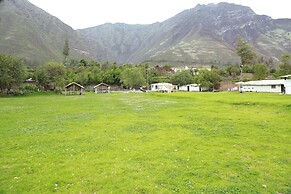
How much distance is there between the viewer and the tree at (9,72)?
78137 mm

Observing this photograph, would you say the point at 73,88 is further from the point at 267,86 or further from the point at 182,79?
the point at 267,86

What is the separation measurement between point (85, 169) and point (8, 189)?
326 cm

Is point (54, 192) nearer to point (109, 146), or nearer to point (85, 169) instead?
point (85, 169)

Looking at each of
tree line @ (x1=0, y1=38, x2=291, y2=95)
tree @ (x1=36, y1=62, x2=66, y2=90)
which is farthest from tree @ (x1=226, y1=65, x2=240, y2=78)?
tree @ (x1=36, y1=62, x2=66, y2=90)

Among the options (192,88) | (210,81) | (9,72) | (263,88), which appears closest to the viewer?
(9,72)

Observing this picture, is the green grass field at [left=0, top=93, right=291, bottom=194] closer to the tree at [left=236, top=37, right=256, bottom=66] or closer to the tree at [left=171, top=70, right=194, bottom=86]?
the tree at [left=171, top=70, right=194, bottom=86]

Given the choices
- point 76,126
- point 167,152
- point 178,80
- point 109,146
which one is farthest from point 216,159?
point 178,80

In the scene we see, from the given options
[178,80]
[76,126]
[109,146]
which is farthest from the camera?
[178,80]

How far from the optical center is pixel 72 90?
10512cm

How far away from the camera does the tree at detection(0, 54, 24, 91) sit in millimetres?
78137

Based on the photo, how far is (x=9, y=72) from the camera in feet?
266

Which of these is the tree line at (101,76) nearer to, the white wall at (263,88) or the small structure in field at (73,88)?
the small structure in field at (73,88)

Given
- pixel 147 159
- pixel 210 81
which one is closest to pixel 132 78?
pixel 210 81

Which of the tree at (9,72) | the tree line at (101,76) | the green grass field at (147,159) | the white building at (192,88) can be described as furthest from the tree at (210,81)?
the green grass field at (147,159)
